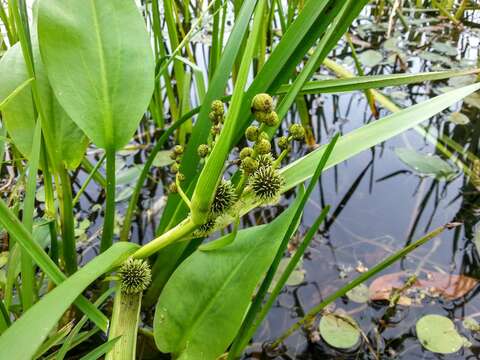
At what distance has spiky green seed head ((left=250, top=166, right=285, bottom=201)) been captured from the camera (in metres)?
0.76

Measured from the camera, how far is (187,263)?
90cm

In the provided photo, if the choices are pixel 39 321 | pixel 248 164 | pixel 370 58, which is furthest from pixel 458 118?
pixel 39 321

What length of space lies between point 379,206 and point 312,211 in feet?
0.76

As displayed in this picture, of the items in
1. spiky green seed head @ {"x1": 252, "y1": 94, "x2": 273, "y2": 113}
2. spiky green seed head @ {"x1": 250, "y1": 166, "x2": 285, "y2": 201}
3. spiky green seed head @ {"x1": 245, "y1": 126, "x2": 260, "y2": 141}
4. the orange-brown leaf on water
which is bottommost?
the orange-brown leaf on water

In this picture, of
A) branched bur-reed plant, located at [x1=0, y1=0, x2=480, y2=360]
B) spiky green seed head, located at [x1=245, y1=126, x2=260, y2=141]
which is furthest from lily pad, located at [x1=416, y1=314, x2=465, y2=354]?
spiky green seed head, located at [x1=245, y1=126, x2=260, y2=141]

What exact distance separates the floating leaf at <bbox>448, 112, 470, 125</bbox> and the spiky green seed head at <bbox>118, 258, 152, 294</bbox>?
1611 millimetres

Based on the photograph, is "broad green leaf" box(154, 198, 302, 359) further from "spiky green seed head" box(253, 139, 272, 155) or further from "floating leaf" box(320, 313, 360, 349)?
"floating leaf" box(320, 313, 360, 349)

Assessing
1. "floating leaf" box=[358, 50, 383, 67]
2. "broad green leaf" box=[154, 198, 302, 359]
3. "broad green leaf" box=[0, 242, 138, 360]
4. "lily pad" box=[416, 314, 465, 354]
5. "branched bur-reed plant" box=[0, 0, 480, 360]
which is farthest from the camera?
"floating leaf" box=[358, 50, 383, 67]

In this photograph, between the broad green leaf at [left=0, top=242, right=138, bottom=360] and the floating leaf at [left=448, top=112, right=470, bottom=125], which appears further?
the floating leaf at [left=448, top=112, right=470, bottom=125]

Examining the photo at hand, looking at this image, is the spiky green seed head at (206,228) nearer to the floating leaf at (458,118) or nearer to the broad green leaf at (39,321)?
the broad green leaf at (39,321)

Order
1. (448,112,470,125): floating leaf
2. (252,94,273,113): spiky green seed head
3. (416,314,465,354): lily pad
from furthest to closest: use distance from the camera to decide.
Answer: (448,112,470,125): floating leaf → (416,314,465,354): lily pad → (252,94,273,113): spiky green seed head

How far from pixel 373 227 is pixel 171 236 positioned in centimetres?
90

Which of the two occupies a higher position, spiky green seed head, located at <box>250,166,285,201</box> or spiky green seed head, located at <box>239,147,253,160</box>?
spiky green seed head, located at <box>239,147,253,160</box>

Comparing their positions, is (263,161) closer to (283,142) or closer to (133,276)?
(283,142)
